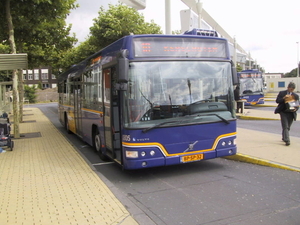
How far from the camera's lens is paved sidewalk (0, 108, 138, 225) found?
14.8ft

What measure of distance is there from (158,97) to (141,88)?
0.39 metres

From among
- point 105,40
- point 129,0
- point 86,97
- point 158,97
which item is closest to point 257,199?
point 158,97

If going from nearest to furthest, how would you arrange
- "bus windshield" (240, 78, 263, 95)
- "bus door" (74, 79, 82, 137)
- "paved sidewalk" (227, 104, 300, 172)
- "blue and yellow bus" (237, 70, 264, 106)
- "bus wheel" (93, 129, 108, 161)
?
"paved sidewalk" (227, 104, 300, 172)
"bus wheel" (93, 129, 108, 161)
"bus door" (74, 79, 82, 137)
"blue and yellow bus" (237, 70, 264, 106)
"bus windshield" (240, 78, 263, 95)

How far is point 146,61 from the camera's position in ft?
20.5

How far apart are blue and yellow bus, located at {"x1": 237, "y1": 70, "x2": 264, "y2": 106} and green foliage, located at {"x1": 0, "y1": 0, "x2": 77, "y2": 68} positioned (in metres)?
14.7

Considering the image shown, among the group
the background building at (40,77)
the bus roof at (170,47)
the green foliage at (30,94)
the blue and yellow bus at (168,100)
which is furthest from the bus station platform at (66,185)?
the background building at (40,77)

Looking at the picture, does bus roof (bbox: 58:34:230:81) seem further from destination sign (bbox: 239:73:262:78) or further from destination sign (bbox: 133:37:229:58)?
destination sign (bbox: 239:73:262:78)

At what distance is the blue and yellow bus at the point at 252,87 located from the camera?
26781 millimetres

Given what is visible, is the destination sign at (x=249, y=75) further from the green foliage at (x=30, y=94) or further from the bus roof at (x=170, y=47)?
the green foliage at (x=30, y=94)

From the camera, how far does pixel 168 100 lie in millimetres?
6301

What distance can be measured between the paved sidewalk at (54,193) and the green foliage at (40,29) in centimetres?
635

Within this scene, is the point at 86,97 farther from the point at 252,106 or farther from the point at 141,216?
the point at 252,106

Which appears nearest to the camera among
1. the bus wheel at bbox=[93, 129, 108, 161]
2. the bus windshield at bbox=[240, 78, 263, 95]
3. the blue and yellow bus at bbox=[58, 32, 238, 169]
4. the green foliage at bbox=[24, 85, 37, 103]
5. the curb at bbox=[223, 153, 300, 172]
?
the blue and yellow bus at bbox=[58, 32, 238, 169]

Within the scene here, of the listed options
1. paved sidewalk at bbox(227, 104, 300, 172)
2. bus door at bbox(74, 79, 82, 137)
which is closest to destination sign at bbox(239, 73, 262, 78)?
paved sidewalk at bbox(227, 104, 300, 172)
